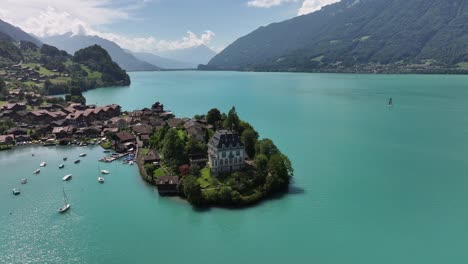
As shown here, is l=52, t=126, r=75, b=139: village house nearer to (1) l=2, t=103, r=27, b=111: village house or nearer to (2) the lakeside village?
(2) the lakeside village

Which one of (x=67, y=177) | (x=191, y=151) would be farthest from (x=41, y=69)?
Result: (x=191, y=151)

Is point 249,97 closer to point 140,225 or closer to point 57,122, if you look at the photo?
point 57,122

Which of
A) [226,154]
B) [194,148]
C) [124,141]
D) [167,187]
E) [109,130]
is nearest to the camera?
[167,187]

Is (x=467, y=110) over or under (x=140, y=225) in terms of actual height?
over

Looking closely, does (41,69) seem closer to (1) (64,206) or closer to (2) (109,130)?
(2) (109,130)

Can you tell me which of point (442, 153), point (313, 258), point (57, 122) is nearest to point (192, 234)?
point (313, 258)

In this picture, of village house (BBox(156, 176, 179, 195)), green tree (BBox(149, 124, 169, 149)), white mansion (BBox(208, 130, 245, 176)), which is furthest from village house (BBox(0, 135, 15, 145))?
white mansion (BBox(208, 130, 245, 176))

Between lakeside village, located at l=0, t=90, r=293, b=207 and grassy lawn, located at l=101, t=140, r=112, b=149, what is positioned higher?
lakeside village, located at l=0, t=90, r=293, b=207
